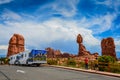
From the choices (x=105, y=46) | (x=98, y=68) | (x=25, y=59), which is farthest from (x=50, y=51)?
(x=98, y=68)

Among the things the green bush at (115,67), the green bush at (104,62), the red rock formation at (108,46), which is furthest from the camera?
the red rock formation at (108,46)

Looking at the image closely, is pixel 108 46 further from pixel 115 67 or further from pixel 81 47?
pixel 115 67

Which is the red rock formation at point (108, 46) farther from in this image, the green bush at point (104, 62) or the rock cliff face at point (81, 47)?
the green bush at point (104, 62)

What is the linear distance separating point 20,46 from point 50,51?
28798 millimetres

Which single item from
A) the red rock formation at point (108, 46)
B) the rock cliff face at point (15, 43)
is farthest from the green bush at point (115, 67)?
the rock cliff face at point (15, 43)

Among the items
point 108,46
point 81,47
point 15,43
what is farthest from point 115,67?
point 15,43

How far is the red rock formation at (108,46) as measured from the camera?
75.2 m

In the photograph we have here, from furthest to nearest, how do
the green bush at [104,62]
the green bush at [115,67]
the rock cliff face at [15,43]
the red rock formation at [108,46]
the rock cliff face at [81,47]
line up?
the rock cliff face at [15,43]
the rock cliff face at [81,47]
the red rock formation at [108,46]
the green bush at [104,62]
the green bush at [115,67]

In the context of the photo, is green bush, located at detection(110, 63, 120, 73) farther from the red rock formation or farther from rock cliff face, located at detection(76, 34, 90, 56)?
rock cliff face, located at detection(76, 34, 90, 56)

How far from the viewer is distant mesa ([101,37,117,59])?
75.2 m

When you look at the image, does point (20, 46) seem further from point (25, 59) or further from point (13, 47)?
Result: point (25, 59)

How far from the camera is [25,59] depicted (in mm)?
38750

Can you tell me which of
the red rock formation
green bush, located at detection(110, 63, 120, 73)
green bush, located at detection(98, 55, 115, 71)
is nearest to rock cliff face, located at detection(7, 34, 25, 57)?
the red rock formation

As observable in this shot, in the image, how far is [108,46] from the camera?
250ft
